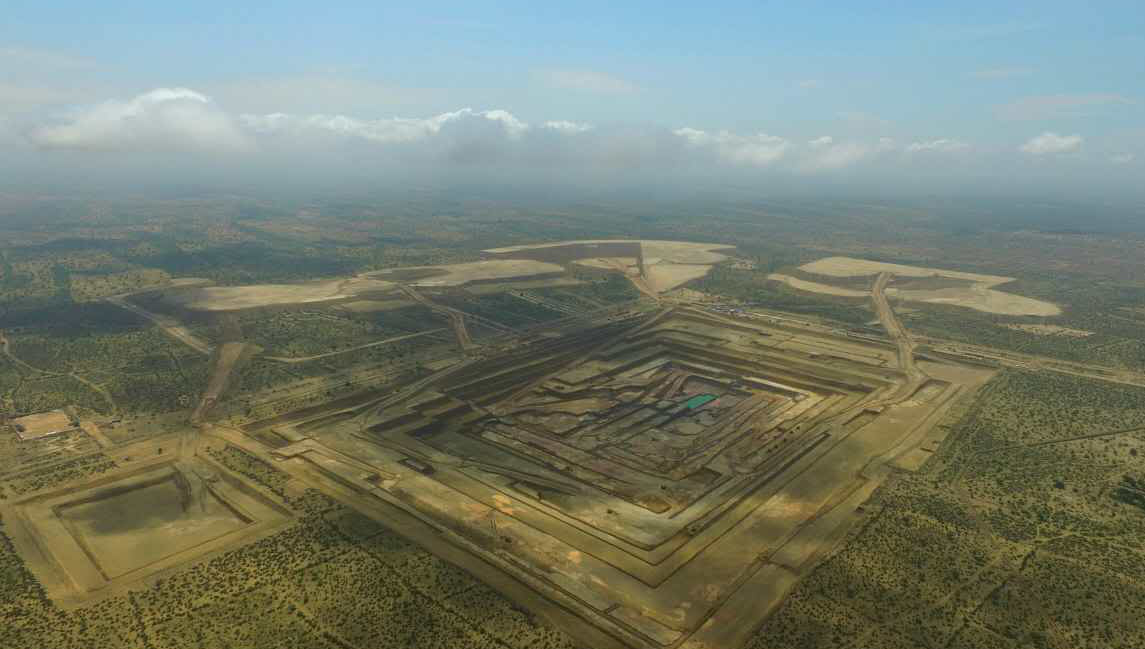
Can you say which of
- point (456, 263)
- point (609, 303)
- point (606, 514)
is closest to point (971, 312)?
point (609, 303)

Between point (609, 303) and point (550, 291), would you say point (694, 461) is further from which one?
point (550, 291)

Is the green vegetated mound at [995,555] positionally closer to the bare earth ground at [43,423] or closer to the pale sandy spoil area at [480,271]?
the bare earth ground at [43,423]

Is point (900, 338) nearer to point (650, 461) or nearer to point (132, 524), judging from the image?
point (650, 461)

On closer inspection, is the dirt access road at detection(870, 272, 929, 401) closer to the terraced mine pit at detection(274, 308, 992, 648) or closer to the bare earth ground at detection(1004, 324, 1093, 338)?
the terraced mine pit at detection(274, 308, 992, 648)

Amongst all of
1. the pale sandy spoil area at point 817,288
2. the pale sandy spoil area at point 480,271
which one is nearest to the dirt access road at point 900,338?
the pale sandy spoil area at point 817,288

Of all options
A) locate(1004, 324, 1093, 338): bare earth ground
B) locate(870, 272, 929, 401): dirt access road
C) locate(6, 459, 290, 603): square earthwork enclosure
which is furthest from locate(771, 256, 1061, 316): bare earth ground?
locate(6, 459, 290, 603): square earthwork enclosure

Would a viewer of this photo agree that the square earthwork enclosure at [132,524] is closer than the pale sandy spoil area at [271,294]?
Yes
